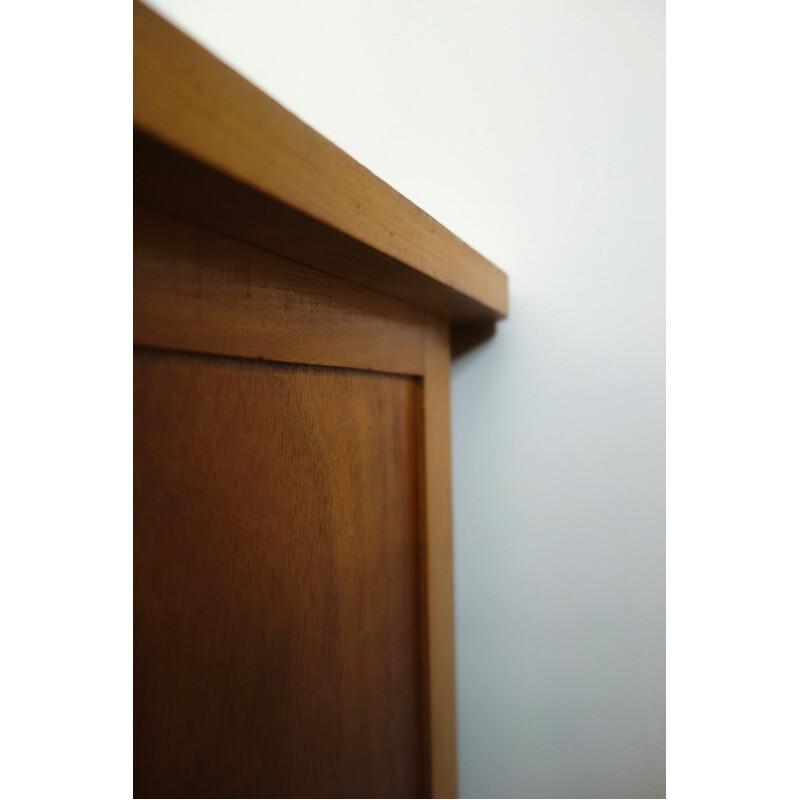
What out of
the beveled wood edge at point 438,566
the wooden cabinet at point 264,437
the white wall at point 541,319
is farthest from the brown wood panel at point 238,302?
the white wall at point 541,319

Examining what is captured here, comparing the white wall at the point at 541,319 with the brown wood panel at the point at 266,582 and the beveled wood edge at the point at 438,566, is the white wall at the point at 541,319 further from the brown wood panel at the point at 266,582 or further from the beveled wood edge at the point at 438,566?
the brown wood panel at the point at 266,582

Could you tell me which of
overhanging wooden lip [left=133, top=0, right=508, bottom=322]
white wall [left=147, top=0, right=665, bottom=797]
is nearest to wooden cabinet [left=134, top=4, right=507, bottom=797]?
overhanging wooden lip [left=133, top=0, right=508, bottom=322]

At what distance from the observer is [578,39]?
637 millimetres

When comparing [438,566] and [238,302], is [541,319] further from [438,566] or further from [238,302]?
[238,302]

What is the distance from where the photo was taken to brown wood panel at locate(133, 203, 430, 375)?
0.26 metres

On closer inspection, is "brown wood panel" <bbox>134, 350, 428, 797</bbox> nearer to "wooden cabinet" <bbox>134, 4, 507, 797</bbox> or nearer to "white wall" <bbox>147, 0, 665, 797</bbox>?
"wooden cabinet" <bbox>134, 4, 507, 797</bbox>

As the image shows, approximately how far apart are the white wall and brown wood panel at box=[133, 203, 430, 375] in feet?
0.91

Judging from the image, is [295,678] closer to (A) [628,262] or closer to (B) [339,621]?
(B) [339,621]

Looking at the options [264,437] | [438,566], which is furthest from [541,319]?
[264,437]

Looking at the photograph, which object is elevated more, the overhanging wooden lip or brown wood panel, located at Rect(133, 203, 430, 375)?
the overhanging wooden lip

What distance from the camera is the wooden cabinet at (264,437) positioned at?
0.25m

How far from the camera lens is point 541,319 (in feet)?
2.15
